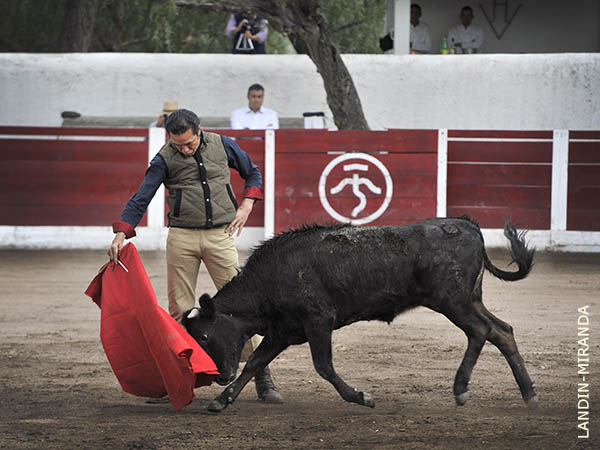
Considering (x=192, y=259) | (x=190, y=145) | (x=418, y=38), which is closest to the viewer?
(x=190, y=145)

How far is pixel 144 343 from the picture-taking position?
12.9ft

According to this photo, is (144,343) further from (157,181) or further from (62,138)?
(62,138)

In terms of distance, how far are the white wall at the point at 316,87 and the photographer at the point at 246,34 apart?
1.72 ft

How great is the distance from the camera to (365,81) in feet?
35.0

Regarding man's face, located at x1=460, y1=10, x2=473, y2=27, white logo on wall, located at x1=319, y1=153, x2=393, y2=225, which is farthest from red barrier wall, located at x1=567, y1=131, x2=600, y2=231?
man's face, located at x1=460, y1=10, x2=473, y2=27

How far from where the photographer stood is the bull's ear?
3.80m

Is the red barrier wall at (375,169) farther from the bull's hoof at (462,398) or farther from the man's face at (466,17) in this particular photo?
the bull's hoof at (462,398)

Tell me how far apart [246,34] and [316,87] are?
121cm

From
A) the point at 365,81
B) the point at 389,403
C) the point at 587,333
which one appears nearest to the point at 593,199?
the point at 365,81

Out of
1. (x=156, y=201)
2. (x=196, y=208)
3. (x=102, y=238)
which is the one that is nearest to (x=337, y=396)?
(x=196, y=208)

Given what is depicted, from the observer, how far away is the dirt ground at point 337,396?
3.47m

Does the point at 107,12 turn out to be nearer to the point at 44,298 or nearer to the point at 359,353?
the point at 44,298

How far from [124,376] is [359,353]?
61.0 inches

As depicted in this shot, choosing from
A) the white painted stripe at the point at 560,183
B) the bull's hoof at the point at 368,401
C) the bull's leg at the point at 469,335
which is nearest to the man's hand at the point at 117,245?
the bull's hoof at the point at 368,401
